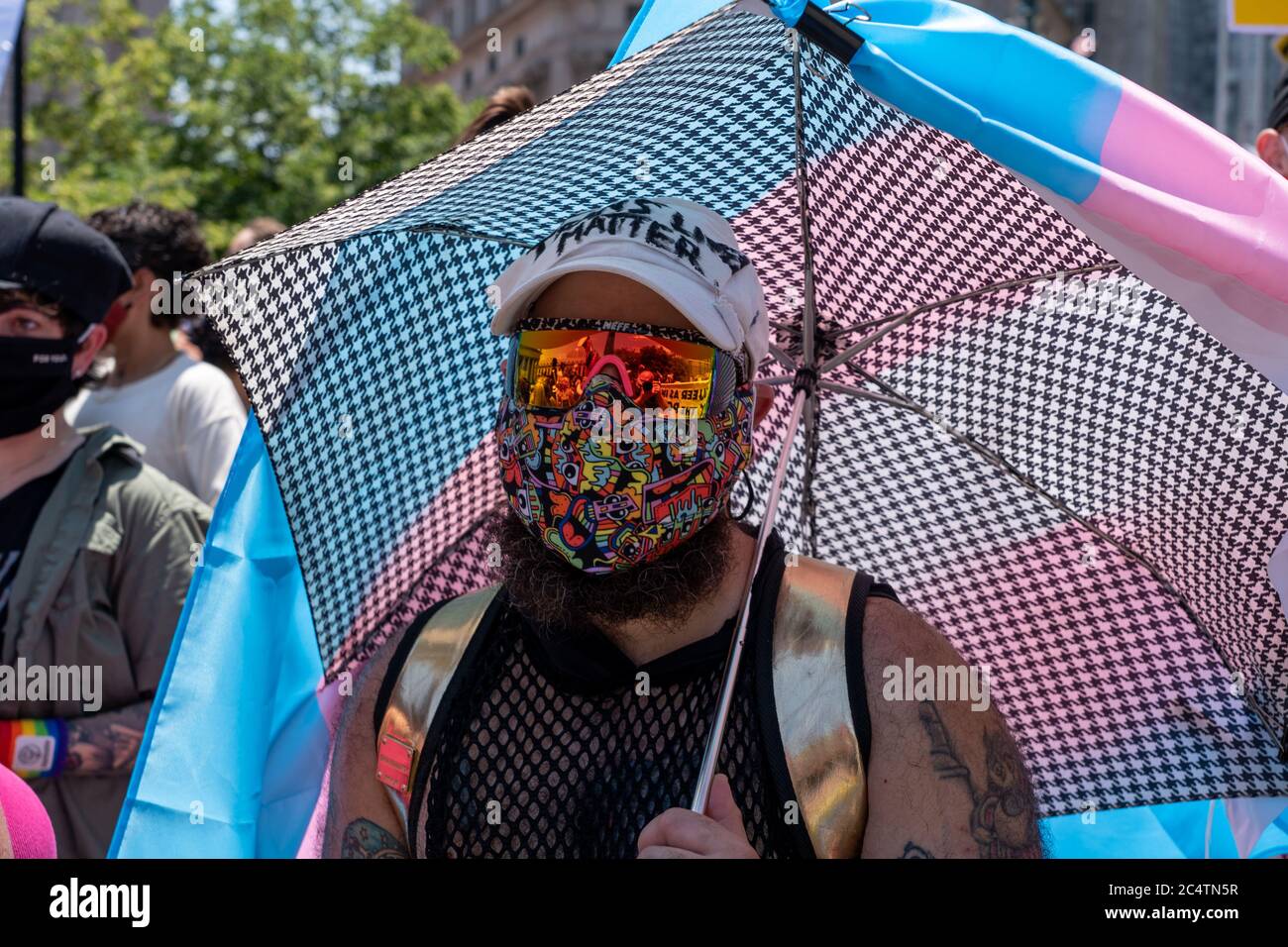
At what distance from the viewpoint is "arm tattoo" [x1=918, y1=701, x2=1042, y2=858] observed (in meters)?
2.38

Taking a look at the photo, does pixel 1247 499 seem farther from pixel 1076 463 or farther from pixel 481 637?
pixel 481 637

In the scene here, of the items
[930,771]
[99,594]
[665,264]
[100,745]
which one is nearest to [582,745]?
[930,771]

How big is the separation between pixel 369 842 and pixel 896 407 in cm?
136

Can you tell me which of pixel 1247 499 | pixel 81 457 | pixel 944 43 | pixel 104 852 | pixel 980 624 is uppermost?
pixel 944 43

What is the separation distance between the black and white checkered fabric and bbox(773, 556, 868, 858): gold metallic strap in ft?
2.35

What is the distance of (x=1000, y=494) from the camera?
3.03 m

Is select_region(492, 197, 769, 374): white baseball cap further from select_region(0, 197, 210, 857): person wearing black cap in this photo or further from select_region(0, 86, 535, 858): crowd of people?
select_region(0, 197, 210, 857): person wearing black cap

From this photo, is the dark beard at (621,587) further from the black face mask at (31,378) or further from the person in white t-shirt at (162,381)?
the person in white t-shirt at (162,381)

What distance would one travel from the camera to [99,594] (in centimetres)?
378

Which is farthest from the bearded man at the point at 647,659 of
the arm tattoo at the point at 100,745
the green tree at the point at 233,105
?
the green tree at the point at 233,105

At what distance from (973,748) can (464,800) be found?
852mm

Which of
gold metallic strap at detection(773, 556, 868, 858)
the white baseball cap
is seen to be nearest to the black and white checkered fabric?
the white baseball cap

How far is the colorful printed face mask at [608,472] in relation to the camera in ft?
8.16
